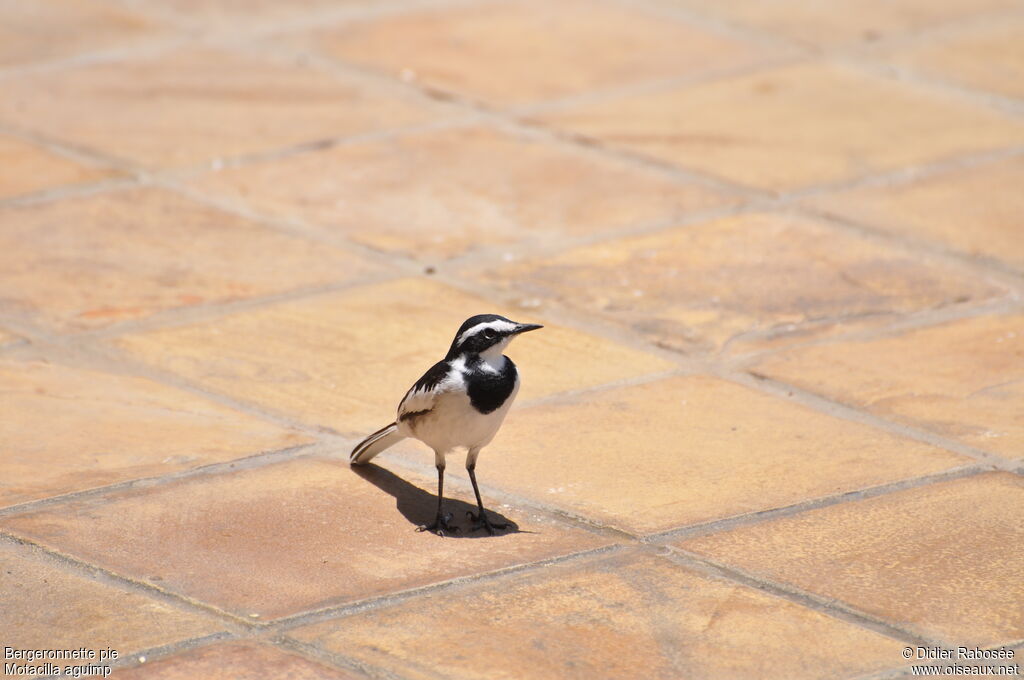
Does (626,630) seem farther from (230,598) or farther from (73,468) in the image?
(73,468)

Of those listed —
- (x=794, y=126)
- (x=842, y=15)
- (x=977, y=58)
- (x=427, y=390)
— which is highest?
(x=842, y=15)

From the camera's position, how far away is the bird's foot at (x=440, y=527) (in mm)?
5766

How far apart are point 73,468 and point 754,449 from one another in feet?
8.71

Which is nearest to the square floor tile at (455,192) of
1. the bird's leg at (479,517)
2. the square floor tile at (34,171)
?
the square floor tile at (34,171)

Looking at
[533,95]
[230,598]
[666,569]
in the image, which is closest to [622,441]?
[666,569]

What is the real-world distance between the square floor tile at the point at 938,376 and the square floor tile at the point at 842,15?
4.47 meters

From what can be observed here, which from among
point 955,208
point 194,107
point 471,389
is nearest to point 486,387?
point 471,389

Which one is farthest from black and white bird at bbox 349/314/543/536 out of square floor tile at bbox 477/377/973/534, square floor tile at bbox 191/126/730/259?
square floor tile at bbox 191/126/730/259

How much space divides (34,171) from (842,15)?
19.7 feet

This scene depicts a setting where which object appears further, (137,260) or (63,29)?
(63,29)

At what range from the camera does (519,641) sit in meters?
5.02

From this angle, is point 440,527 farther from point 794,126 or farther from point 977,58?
point 977,58

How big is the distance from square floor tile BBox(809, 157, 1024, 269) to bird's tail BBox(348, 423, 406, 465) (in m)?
3.65

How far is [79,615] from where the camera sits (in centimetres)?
511
